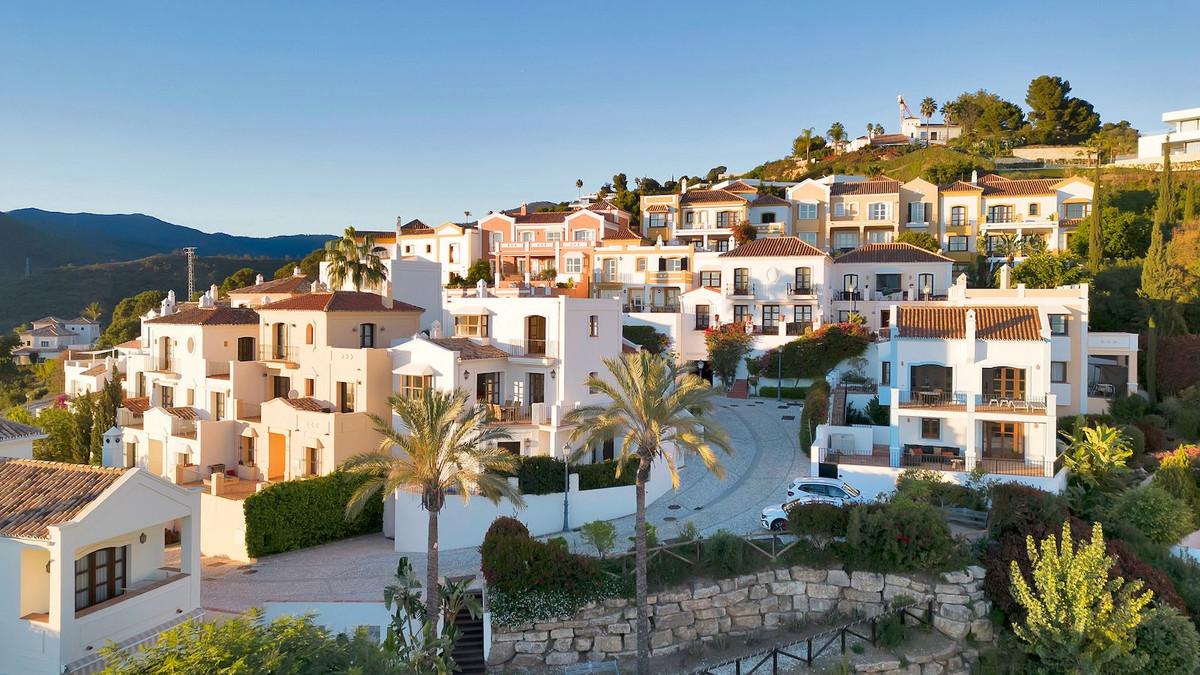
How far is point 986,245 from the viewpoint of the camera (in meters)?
58.2

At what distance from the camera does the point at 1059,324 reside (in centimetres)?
3547

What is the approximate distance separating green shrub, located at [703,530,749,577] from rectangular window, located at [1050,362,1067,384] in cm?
2170

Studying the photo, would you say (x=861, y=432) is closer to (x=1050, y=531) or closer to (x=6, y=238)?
(x=1050, y=531)

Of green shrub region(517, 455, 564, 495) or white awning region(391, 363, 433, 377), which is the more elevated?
white awning region(391, 363, 433, 377)

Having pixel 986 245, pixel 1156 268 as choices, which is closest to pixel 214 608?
pixel 1156 268

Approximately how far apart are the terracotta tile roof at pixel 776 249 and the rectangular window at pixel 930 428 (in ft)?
71.9

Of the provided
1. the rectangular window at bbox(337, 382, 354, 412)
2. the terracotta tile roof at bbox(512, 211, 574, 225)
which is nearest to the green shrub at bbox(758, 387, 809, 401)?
the rectangular window at bbox(337, 382, 354, 412)

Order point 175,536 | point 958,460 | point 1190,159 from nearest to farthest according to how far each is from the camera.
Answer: point 958,460, point 175,536, point 1190,159

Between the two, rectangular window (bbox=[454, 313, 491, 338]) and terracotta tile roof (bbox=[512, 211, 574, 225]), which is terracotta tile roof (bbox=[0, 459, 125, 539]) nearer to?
rectangular window (bbox=[454, 313, 491, 338])

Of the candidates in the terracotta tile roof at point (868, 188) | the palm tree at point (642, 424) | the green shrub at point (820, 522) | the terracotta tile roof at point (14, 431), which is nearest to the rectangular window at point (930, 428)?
the green shrub at point (820, 522)

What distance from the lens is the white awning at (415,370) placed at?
29531mm

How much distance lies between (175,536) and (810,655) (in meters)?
24.6

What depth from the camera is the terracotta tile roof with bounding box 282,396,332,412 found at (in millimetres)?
31625

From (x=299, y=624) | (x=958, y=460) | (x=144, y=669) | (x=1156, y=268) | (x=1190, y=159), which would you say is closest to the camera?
(x=144, y=669)
